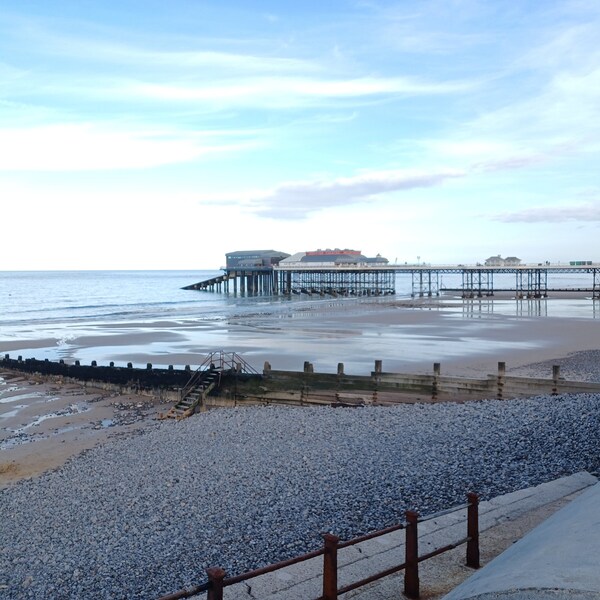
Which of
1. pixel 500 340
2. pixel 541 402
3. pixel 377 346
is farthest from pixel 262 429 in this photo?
pixel 500 340

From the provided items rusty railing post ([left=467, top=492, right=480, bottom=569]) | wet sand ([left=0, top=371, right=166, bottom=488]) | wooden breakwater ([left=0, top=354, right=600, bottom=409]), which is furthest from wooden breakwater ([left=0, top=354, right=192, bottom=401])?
rusty railing post ([left=467, top=492, right=480, bottom=569])

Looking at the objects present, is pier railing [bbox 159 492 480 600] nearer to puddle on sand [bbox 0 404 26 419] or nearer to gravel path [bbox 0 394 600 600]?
gravel path [bbox 0 394 600 600]

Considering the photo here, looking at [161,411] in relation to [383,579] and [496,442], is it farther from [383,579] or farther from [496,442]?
[383,579]

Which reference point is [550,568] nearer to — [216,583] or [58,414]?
[216,583]

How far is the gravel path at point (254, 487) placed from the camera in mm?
9328

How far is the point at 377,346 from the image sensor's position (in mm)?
35781

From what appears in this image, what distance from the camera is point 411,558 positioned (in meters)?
6.36

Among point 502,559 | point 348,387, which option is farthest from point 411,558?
point 348,387

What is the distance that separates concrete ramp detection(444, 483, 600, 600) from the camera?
324cm

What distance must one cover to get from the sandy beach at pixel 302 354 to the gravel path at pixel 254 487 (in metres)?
3.56

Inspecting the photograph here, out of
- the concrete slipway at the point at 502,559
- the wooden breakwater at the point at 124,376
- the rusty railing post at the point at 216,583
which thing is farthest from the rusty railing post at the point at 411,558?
the wooden breakwater at the point at 124,376

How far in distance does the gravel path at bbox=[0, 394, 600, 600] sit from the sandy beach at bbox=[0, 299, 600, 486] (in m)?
3.56

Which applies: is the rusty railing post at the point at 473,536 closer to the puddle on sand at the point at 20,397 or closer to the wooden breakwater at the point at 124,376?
the wooden breakwater at the point at 124,376

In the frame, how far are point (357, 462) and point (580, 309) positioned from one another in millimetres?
57589
